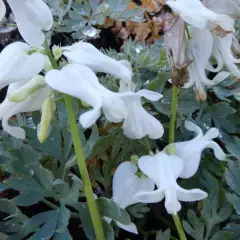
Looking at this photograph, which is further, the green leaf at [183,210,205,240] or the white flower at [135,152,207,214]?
the green leaf at [183,210,205,240]

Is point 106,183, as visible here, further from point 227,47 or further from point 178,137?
point 227,47

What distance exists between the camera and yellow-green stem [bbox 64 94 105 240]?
646 millimetres

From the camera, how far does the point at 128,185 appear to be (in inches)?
28.7

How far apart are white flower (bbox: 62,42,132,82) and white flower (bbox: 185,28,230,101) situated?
11 cm

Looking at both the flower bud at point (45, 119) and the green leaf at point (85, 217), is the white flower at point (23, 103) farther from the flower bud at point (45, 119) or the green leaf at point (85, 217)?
the green leaf at point (85, 217)

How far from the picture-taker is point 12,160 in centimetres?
72

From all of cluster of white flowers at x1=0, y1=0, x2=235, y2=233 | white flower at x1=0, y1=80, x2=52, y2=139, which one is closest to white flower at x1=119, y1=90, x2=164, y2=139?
cluster of white flowers at x1=0, y1=0, x2=235, y2=233

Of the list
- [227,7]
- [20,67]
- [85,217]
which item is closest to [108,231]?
[85,217]

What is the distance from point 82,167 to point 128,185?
0.09 metres

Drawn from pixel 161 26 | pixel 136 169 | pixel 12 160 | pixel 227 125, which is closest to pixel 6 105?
pixel 12 160

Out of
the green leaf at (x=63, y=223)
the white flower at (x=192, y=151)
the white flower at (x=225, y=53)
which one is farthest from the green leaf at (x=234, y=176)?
the green leaf at (x=63, y=223)

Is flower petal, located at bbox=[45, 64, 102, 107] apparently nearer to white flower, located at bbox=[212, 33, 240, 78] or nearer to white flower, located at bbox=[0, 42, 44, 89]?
white flower, located at bbox=[0, 42, 44, 89]

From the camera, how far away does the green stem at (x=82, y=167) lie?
0.64 meters

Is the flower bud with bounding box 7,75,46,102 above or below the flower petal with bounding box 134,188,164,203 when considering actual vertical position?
above
